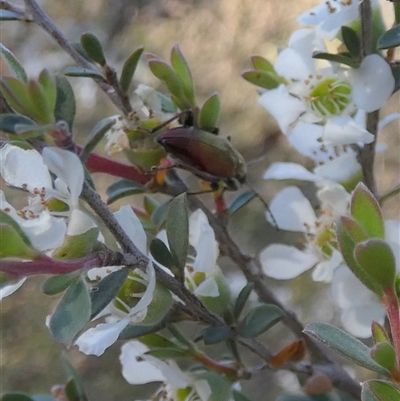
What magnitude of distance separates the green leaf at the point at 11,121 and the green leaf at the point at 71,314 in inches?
4.3

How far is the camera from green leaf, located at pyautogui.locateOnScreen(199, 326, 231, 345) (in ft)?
1.58

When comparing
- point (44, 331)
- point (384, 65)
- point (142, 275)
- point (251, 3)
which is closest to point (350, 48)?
point (384, 65)

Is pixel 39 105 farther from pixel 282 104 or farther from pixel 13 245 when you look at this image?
pixel 282 104

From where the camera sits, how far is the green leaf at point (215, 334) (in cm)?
48

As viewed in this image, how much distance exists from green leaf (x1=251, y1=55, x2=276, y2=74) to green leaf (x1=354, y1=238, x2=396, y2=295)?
29 centimetres

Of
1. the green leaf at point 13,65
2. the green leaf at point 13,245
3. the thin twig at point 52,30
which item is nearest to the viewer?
the green leaf at point 13,245

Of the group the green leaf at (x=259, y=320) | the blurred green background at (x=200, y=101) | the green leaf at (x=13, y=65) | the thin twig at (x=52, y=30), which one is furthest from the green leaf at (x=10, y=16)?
the blurred green background at (x=200, y=101)

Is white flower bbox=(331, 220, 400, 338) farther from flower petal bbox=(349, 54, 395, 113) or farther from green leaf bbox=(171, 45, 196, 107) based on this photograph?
green leaf bbox=(171, 45, 196, 107)

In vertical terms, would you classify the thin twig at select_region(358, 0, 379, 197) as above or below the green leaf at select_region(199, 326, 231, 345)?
above

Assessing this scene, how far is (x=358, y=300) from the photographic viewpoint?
49 cm

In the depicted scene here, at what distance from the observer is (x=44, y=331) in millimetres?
1876

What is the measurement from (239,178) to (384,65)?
0.16 metres

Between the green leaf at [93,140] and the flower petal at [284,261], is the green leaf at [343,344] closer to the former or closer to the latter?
the green leaf at [93,140]

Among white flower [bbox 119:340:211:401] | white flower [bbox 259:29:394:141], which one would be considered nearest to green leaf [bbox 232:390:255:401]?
white flower [bbox 119:340:211:401]
